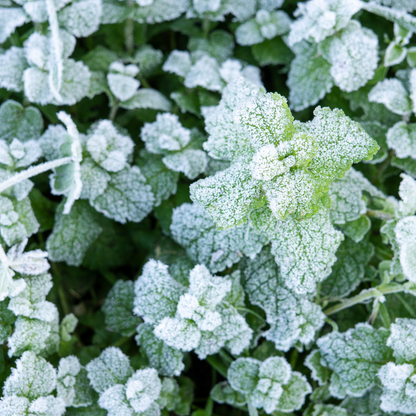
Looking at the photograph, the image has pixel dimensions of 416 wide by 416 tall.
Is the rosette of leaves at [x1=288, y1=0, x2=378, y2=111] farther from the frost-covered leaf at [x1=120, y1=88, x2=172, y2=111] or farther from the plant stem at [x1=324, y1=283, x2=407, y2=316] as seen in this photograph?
the plant stem at [x1=324, y1=283, x2=407, y2=316]

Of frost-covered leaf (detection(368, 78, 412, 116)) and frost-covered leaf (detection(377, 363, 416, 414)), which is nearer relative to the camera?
frost-covered leaf (detection(377, 363, 416, 414))

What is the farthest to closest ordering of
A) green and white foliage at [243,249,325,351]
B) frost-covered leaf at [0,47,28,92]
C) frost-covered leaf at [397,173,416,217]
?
frost-covered leaf at [0,47,28,92], green and white foliage at [243,249,325,351], frost-covered leaf at [397,173,416,217]

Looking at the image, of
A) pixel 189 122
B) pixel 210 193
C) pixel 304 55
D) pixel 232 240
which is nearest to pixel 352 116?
pixel 304 55

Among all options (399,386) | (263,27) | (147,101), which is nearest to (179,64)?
(147,101)

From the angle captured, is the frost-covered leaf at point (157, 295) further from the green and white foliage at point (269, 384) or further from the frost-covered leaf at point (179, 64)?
the frost-covered leaf at point (179, 64)

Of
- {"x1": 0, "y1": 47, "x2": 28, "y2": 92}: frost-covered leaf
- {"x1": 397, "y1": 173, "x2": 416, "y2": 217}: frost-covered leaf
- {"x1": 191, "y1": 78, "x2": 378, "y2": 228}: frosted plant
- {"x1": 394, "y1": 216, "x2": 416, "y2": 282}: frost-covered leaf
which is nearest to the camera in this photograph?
{"x1": 191, "y1": 78, "x2": 378, "y2": 228}: frosted plant

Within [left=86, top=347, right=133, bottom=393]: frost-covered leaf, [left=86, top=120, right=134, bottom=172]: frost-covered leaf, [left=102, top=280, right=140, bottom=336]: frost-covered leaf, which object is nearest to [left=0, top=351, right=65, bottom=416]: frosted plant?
[left=86, top=347, right=133, bottom=393]: frost-covered leaf

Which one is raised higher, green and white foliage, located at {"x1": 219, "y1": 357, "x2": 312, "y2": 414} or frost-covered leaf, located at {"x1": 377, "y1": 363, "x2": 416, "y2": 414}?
frost-covered leaf, located at {"x1": 377, "y1": 363, "x2": 416, "y2": 414}
